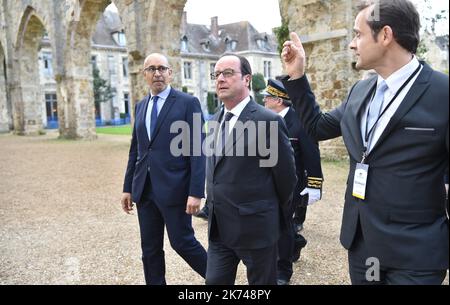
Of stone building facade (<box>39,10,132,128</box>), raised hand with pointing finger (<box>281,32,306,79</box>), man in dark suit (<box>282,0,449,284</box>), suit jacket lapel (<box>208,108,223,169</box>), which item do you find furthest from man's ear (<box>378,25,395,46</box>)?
stone building facade (<box>39,10,132,128</box>)

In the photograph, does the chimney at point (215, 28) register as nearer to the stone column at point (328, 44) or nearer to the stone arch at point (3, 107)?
the stone arch at point (3, 107)

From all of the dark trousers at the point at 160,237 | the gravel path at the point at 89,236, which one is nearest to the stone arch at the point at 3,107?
the gravel path at the point at 89,236

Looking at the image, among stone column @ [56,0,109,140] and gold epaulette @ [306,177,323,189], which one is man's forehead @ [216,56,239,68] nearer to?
gold epaulette @ [306,177,323,189]

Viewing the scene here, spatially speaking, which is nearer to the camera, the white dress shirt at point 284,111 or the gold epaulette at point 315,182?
the gold epaulette at point 315,182

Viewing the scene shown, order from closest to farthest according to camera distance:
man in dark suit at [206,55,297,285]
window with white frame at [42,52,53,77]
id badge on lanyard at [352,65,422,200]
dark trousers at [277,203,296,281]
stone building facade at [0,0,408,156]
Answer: id badge on lanyard at [352,65,422,200], man in dark suit at [206,55,297,285], dark trousers at [277,203,296,281], stone building facade at [0,0,408,156], window with white frame at [42,52,53,77]

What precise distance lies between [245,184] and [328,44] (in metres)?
8.35

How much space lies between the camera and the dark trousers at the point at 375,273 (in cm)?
173

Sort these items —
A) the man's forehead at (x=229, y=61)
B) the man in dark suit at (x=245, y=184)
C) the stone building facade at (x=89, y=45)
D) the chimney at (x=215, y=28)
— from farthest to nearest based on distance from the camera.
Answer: the chimney at (x=215, y=28) → the stone building facade at (x=89, y=45) → the man's forehead at (x=229, y=61) → the man in dark suit at (x=245, y=184)

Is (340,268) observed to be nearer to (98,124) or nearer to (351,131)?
(351,131)

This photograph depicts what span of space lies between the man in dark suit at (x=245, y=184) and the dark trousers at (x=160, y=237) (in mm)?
774

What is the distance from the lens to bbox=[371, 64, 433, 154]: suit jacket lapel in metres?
1.70

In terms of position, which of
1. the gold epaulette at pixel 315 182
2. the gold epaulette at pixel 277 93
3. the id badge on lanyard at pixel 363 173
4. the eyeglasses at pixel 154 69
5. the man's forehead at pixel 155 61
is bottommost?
the gold epaulette at pixel 315 182

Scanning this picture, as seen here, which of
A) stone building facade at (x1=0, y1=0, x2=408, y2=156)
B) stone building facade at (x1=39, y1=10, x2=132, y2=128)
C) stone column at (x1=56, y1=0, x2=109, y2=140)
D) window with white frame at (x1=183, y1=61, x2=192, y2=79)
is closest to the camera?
stone building facade at (x1=0, y1=0, x2=408, y2=156)

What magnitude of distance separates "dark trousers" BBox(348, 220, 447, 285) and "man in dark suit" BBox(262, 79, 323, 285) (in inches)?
60.4
